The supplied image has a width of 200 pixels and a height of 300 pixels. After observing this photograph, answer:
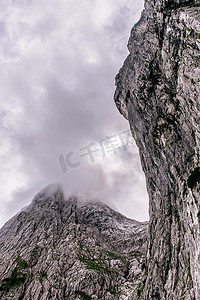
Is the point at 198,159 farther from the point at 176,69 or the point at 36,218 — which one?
the point at 36,218

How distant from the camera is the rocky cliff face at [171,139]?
78.7 ft

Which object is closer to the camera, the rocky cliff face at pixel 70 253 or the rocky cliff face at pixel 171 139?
the rocky cliff face at pixel 171 139

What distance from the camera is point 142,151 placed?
156 ft

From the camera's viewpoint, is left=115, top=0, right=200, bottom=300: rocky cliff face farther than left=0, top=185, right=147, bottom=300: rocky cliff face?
No

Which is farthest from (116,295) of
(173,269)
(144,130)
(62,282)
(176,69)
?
(176,69)

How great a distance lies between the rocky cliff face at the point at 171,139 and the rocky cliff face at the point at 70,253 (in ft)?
46.5

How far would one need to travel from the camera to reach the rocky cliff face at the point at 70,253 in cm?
6425

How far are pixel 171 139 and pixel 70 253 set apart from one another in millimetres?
72736

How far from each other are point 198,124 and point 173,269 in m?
21.7

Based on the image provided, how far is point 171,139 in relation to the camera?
1288 inches

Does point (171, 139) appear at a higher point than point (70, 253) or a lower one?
higher

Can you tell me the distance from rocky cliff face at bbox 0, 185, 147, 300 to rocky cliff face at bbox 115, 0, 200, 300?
14.2m

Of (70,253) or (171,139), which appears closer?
(171,139)

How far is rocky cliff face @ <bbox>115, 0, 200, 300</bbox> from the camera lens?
2398cm
